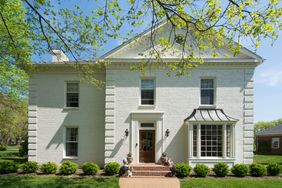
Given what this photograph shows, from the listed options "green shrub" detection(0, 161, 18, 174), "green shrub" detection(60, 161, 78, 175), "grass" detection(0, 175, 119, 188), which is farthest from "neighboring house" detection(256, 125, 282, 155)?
"green shrub" detection(0, 161, 18, 174)

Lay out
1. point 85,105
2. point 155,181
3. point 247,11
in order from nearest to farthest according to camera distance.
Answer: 1. point 247,11
2. point 155,181
3. point 85,105

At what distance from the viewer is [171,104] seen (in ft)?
50.4

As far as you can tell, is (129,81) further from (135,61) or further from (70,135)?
(70,135)

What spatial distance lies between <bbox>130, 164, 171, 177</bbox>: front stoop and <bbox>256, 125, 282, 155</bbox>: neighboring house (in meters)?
25.6

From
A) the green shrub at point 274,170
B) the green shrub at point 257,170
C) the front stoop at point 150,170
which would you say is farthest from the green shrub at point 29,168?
the green shrub at point 274,170

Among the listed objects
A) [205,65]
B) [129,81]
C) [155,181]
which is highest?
[205,65]

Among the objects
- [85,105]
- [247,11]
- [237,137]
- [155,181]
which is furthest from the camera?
[85,105]

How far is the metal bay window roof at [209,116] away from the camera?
47.3ft

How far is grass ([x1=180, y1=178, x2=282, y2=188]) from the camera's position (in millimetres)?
11406

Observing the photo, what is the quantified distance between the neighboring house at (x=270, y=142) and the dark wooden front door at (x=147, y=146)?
24.8 m

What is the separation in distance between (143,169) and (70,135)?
567cm

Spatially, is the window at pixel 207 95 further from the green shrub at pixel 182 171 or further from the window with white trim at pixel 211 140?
the green shrub at pixel 182 171

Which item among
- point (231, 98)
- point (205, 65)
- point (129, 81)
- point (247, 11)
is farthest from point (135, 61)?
point (247, 11)

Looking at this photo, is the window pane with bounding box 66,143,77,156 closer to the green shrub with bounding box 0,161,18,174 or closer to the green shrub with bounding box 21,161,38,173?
the green shrub with bounding box 21,161,38,173
